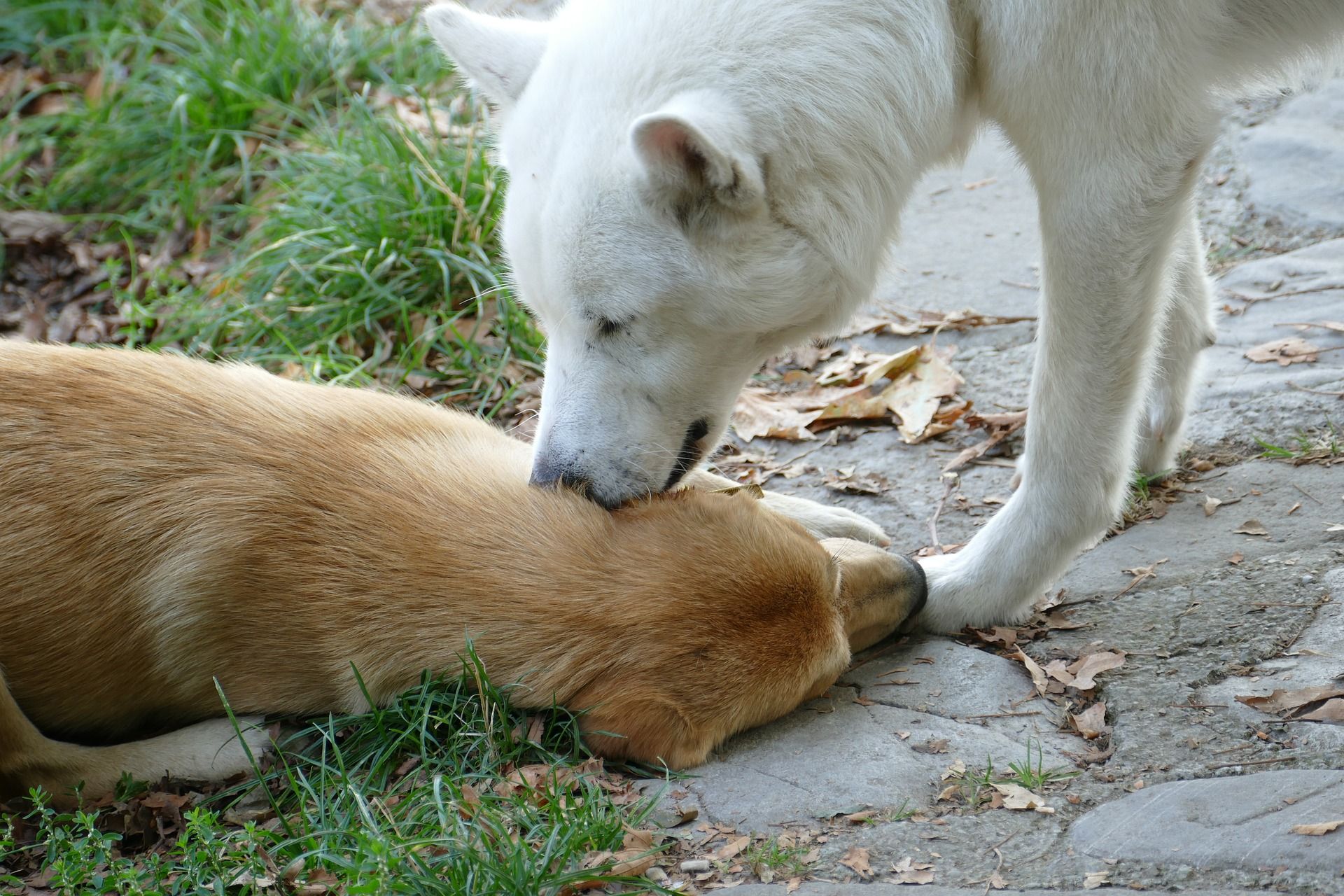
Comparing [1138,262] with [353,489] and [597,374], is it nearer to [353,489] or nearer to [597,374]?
[597,374]

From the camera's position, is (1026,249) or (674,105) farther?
(1026,249)

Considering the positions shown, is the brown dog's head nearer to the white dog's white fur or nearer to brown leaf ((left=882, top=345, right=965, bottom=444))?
the white dog's white fur

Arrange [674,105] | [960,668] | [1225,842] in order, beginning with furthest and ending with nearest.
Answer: [960,668] → [674,105] → [1225,842]

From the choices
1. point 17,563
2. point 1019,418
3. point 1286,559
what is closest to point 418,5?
point 1019,418

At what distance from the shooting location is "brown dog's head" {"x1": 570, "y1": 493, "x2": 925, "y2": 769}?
2816 mm

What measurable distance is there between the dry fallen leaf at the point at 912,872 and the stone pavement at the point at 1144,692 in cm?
2

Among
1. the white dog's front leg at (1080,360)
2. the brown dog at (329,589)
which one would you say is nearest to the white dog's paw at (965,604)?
the white dog's front leg at (1080,360)

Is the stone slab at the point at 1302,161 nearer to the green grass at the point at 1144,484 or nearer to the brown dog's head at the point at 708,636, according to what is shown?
the green grass at the point at 1144,484

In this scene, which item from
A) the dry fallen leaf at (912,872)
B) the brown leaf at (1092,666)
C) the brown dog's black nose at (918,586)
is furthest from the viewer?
the brown dog's black nose at (918,586)

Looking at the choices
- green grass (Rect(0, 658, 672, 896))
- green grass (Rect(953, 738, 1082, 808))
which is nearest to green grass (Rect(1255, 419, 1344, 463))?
green grass (Rect(953, 738, 1082, 808))

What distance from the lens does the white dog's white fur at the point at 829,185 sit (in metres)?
2.89

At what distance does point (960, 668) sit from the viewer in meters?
3.22

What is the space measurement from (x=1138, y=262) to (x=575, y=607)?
1.57 m

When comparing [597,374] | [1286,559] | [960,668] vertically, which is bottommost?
[960,668]
